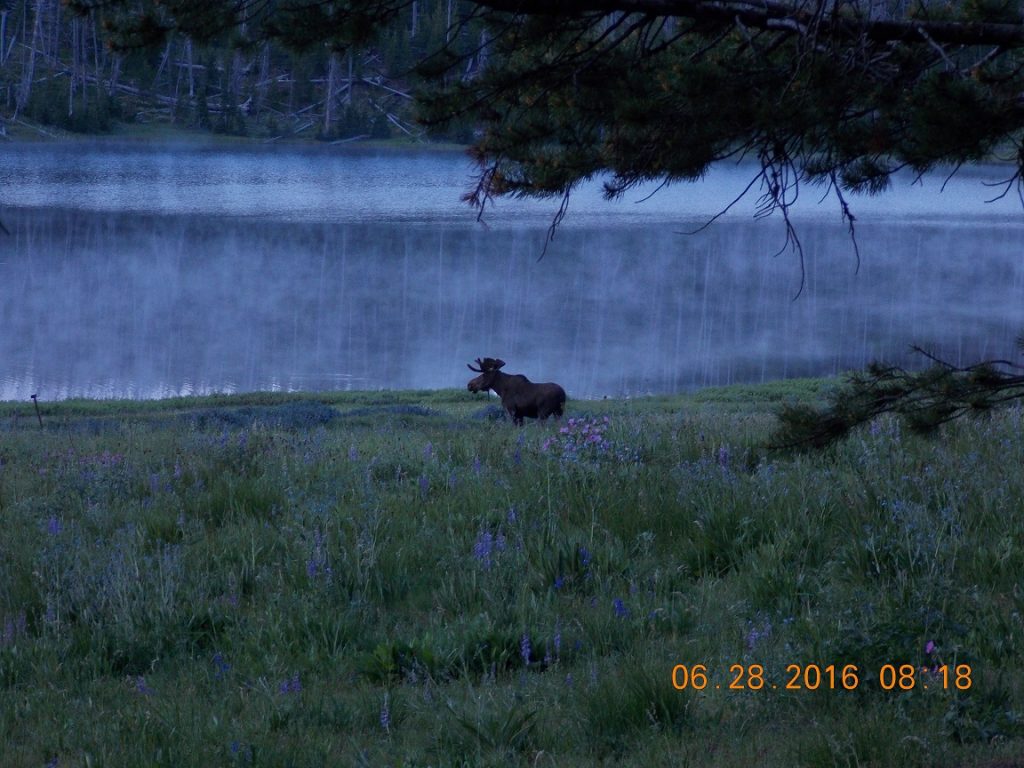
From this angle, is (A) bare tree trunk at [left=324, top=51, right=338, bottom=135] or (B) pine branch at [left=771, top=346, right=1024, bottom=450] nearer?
(B) pine branch at [left=771, top=346, right=1024, bottom=450]

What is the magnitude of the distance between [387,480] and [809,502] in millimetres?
2911

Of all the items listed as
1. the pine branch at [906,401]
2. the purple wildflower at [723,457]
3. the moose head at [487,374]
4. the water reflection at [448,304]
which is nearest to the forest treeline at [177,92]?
the water reflection at [448,304]

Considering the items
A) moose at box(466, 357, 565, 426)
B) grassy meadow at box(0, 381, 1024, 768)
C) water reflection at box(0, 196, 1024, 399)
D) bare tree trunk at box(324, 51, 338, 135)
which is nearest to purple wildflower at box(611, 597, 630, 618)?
grassy meadow at box(0, 381, 1024, 768)

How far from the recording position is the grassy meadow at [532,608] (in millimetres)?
3660

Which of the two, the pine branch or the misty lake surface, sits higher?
the misty lake surface

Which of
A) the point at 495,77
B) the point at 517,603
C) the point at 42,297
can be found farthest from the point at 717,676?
the point at 42,297

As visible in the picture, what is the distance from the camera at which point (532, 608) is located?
4754 millimetres

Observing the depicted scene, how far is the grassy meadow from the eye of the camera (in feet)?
12.0

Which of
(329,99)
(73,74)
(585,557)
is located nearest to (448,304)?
(585,557)
